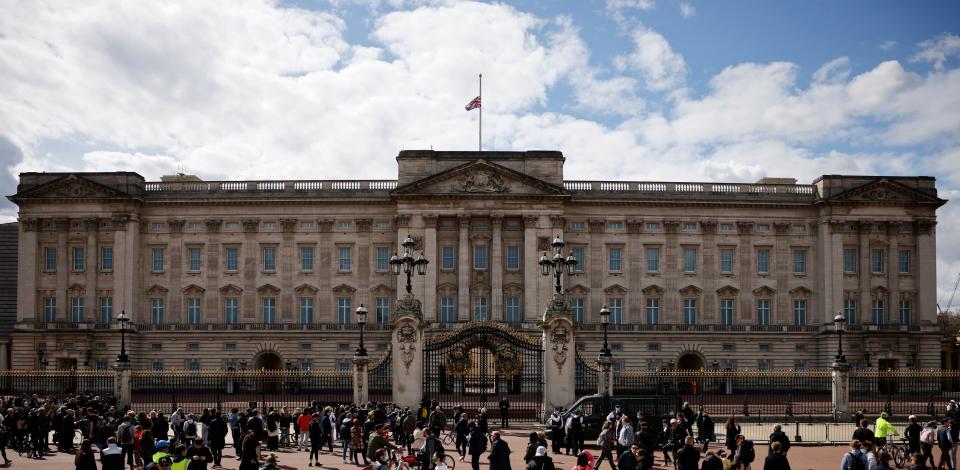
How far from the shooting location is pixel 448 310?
6450 cm

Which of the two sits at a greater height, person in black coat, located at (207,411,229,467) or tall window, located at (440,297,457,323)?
tall window, located at (440,297,457,323)

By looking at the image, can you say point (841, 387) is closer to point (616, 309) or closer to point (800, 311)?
point (616, 309)

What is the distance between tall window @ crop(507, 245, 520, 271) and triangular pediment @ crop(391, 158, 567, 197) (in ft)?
12.4

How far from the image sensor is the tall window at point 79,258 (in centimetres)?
6494

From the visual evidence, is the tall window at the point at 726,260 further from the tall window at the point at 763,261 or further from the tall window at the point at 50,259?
the tall window at the point at 50,259

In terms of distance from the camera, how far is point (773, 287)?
6600 centimetres

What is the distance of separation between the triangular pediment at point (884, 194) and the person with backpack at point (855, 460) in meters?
48.0

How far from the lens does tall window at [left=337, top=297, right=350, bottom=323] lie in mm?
65375

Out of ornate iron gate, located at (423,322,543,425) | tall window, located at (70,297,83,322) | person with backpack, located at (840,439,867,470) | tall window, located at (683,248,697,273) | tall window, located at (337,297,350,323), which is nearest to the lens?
person with backpack, located at (840,439,867,470)

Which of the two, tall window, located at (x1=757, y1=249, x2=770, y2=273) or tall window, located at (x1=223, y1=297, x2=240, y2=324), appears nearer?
tall window, located at (x1=223, y1=297, x2=240, y2=324)

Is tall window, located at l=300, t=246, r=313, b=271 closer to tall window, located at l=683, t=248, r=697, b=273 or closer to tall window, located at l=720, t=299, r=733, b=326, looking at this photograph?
tall window, located at l=683, t=248, r=697, b=273

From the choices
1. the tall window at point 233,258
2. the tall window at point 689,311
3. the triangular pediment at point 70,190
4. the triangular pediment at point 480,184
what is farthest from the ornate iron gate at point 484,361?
the triangular pediment at point 70,190

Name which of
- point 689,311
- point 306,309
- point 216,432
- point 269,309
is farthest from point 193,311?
point 216,432

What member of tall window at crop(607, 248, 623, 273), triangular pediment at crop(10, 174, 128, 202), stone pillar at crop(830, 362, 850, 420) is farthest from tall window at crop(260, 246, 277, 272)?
stone pillar at crop(830, 362, 850, 420)
